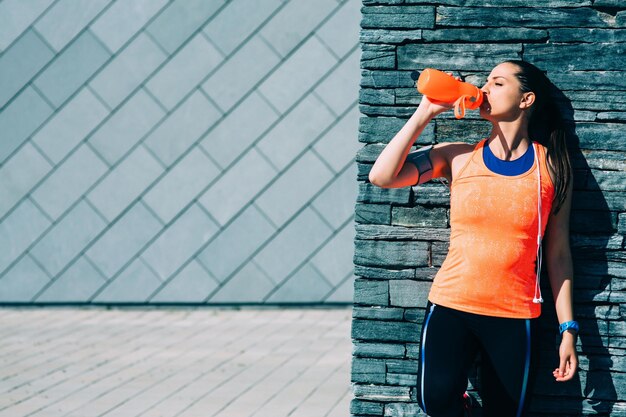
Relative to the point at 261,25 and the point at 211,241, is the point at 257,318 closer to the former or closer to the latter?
the point at 211,241

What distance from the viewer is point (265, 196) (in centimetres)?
969

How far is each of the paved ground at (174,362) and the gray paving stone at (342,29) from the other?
2678mm

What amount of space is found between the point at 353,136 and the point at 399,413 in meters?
5.57

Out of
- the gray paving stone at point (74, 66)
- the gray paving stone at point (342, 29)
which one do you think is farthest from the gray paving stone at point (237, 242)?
the gray paving stone at point (74, 66)

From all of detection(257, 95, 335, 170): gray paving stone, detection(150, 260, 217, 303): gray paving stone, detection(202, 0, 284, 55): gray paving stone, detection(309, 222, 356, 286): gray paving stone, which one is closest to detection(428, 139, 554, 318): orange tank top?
detection(309, 222, 356, 286): gray paving stone

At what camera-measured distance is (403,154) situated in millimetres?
3920

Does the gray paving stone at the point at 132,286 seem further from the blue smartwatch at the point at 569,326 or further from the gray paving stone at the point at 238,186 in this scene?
the blue smartwatch at the point at 569,326

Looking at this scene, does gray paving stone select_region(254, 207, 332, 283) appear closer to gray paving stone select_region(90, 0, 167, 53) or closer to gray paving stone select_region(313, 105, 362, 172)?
gray paving stone select_region(313, 105, 362, 172)

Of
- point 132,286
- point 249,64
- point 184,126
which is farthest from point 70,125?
point 249,64

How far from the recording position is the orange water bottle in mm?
3824

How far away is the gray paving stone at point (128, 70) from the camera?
32.0 feet

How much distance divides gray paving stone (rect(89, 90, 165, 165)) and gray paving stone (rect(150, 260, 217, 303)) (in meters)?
1.36

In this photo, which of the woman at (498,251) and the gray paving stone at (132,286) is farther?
the gray paving stone at (132,286)

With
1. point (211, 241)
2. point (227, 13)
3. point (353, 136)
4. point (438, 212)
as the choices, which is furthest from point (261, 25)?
point (438, 212)
